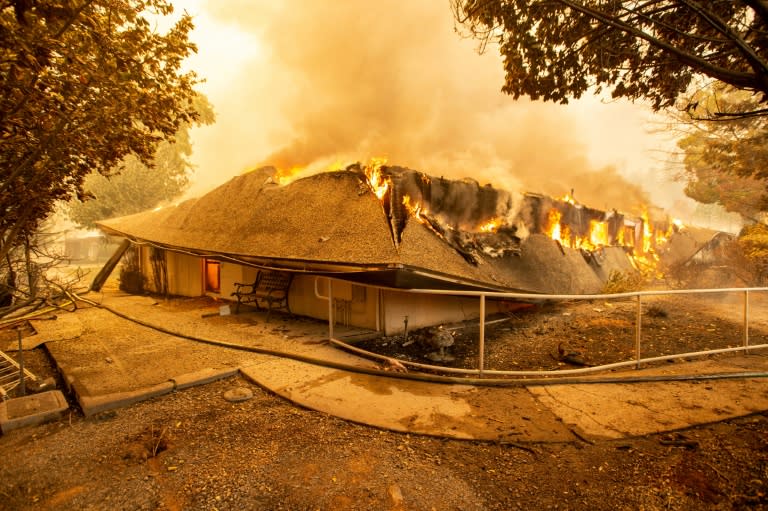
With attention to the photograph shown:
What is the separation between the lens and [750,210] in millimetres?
19438

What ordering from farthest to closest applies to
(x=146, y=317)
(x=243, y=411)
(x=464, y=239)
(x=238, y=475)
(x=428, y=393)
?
(x=146, y=317)
(x=464, y=239)
(x=428, y=393)
(x=243, y=411)
(x=238, y=475)

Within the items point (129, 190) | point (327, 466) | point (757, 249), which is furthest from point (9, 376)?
point (129, 190)

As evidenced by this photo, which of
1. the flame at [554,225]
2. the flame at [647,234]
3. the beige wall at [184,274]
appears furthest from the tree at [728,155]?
the beige wall at [184,274]

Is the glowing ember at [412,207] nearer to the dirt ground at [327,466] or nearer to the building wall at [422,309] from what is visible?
the building wall at [422,309]

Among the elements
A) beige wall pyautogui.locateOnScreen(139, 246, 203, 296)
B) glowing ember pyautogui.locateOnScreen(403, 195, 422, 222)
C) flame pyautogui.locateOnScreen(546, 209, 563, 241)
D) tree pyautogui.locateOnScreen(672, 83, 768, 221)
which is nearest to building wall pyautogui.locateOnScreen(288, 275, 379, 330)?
glowing ember pyautogui.locateOnScreen(403, 195, 422, 222)

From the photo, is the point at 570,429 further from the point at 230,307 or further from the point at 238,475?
the point at 230,307

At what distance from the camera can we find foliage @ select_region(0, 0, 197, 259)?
13.6 feet

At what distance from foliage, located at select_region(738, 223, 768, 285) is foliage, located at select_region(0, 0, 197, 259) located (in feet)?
58.6

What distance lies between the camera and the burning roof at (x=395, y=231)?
22.4 ft

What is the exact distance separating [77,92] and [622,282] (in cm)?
1451

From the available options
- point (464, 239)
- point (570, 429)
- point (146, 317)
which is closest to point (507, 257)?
point (464, 239)

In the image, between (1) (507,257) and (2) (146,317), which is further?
(2) (146,317)

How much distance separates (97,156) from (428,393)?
20.9 feet

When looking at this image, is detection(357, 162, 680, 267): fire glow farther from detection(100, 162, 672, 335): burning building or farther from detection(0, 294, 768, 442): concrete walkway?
detection(0, 294, 768, 442): concrete walkway
